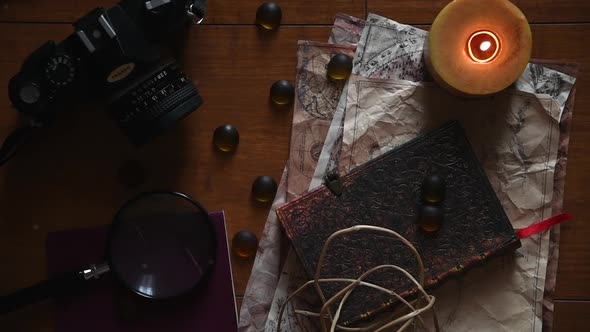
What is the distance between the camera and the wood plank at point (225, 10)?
0.80 metres

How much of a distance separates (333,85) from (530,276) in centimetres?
32

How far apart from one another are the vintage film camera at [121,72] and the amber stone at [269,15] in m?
0.09

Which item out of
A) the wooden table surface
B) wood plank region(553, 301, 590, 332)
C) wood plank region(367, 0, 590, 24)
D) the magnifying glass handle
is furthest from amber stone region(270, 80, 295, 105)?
wood plank region(553, 301, 590, 332)

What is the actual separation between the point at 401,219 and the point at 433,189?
0.05 meters

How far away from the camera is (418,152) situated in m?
0.79

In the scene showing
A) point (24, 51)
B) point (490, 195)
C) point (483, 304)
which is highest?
point (24, 51)

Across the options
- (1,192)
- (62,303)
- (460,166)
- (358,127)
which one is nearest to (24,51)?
(1,192)

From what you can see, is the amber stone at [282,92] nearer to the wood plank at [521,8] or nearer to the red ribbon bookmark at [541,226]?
the wood plank at [521,8]

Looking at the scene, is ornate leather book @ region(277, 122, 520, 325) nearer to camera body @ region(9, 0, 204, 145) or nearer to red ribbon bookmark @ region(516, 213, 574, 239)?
red ribbon bookmark @ region(516, 213, 574, 239)

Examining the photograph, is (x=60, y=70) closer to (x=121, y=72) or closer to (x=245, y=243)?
(x=121, y=72)

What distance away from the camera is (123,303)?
79cm

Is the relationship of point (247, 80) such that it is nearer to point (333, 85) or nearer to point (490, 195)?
point (333, 85)

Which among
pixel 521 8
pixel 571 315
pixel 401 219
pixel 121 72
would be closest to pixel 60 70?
pixel 121 72

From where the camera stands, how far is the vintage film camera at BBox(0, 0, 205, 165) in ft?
2.26
